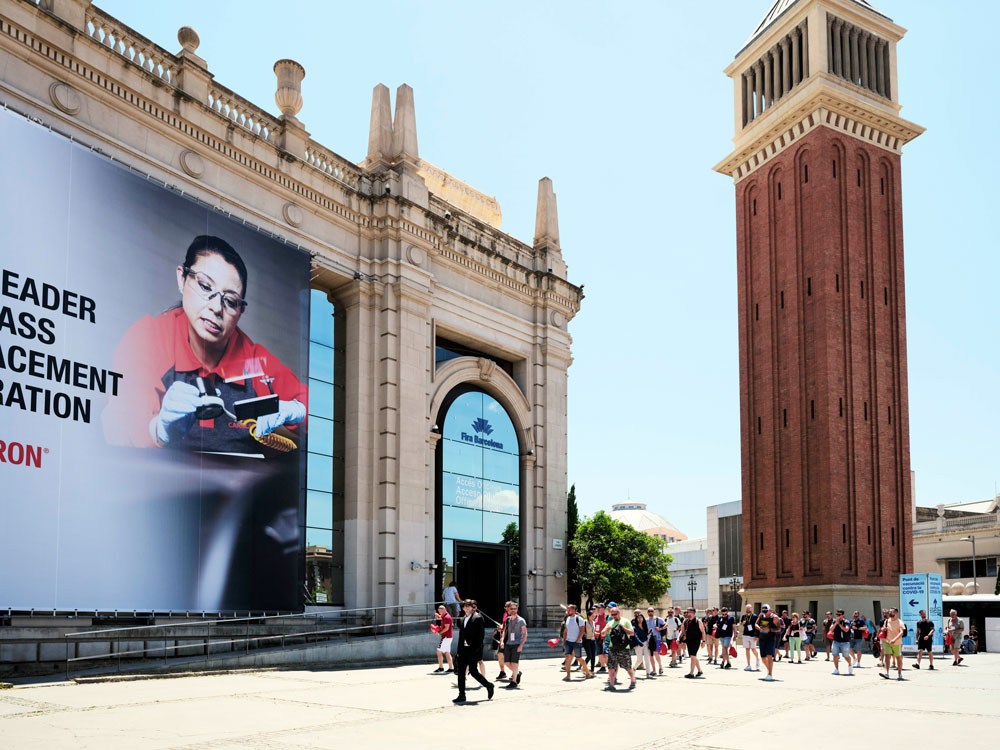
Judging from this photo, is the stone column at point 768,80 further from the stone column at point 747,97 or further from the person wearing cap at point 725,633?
the person wearing cap at point 725,633

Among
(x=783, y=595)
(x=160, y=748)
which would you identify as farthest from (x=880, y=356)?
(x=160, y=748)

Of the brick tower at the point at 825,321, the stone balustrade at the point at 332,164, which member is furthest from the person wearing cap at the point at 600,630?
the brick tower at the point at 825,321

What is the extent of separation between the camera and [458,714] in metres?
14.0

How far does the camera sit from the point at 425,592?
2833cm

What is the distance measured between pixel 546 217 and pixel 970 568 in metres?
57.0

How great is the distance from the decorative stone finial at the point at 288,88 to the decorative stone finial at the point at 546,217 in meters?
12.0

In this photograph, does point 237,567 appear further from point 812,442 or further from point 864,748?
point 812,442

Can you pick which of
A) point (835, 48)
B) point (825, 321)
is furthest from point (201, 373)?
point (835, 48)

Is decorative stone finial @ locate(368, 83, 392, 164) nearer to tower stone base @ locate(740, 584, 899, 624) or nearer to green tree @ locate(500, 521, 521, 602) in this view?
green tree @ locate(500, 521, 521, 602)

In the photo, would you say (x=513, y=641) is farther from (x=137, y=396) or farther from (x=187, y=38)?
(x=187, y=38)

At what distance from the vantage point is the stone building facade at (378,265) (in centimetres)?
2202

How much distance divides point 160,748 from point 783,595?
47710 millimetres

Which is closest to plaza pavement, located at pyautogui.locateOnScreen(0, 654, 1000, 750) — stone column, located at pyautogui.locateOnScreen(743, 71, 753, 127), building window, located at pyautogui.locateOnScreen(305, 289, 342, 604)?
building window, located at pyautogui.locateOnScreen(305, 289, 342, 604)

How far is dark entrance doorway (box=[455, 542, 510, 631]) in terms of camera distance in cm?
3238
